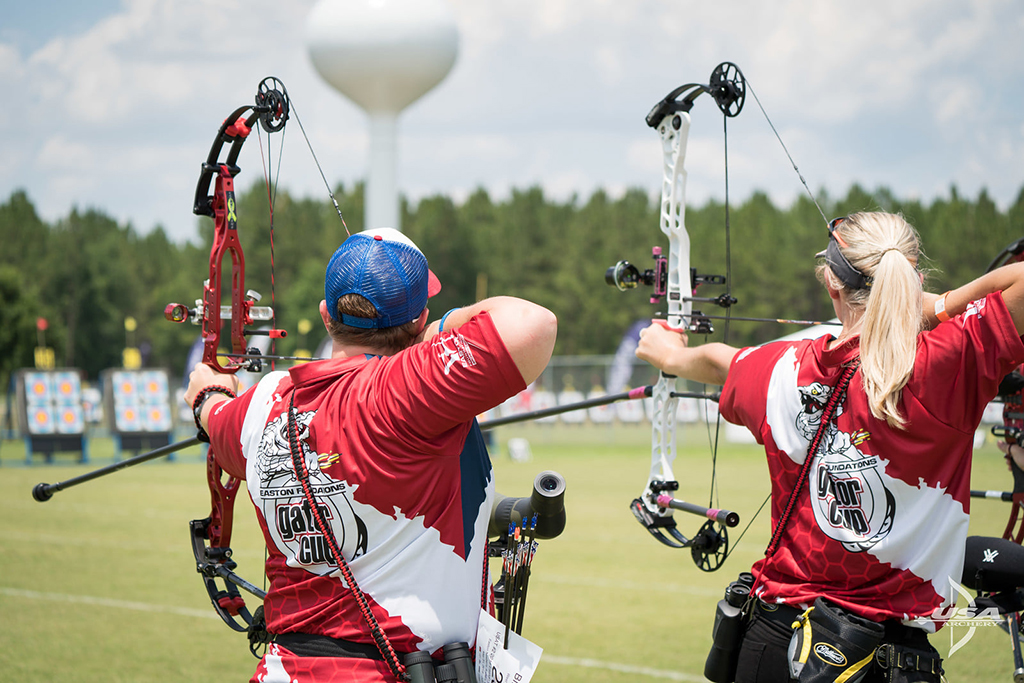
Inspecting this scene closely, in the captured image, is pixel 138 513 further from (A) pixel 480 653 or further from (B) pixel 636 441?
(B) pixel 636 441

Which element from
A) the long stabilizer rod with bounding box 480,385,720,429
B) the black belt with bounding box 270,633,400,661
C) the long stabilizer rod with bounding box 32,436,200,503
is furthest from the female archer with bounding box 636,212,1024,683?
the long stabilizer rod with bounding box 32,436,200,503

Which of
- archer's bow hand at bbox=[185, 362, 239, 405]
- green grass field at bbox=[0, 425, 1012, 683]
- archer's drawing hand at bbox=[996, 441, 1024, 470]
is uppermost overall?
archer's bow hand at bbox=[185, 362, 239, 405]

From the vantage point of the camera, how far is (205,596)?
7.84 metres

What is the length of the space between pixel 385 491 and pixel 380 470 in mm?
51

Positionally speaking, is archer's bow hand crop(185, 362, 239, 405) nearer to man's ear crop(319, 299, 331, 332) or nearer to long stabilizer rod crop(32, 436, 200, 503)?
man's ear crop(319, 299, 331, 332)

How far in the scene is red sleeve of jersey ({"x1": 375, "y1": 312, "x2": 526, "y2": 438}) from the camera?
189cm

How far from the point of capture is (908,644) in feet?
8.02

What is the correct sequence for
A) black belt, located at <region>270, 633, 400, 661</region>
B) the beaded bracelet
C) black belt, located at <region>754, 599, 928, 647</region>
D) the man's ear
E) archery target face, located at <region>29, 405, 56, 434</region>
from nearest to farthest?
black belt, located at <region>270, 633, 400, 661</region> → the man's ear → black belt, located at <region>754, 599, 928, 647</region> → the beaded bracelet → archery target face, located at <region>29, 405, 56, 434</region>

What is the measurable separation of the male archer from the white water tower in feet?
75.2

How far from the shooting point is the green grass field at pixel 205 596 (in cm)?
581

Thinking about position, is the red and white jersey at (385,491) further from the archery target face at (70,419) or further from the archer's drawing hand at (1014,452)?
the archery target face at (70,419)

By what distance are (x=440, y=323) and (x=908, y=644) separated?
1.45m

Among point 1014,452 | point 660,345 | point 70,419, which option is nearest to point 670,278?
point 660,345

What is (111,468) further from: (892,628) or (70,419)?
(70,419)
